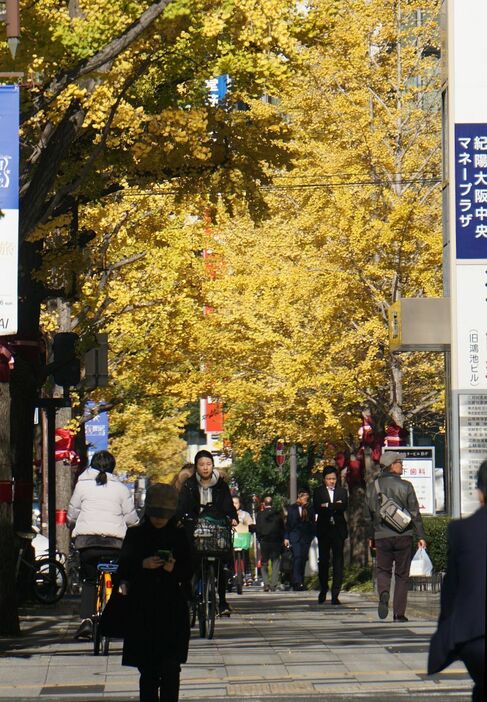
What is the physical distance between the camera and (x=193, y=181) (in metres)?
19.2

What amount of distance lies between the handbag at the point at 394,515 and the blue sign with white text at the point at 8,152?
5887mm

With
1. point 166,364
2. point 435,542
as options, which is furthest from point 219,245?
point 435,542

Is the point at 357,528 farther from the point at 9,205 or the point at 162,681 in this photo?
the point at 162,681

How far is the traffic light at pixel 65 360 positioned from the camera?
72.6ft

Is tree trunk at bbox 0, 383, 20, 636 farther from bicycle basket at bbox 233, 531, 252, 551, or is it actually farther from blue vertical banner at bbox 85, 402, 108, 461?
blue vertical banner at bbox 85, 402, 108, 461

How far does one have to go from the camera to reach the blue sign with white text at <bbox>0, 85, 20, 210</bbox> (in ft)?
44.5

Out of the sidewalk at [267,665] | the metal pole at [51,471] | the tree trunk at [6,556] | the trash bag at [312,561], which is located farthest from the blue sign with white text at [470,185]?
the trash bag at [312,561]

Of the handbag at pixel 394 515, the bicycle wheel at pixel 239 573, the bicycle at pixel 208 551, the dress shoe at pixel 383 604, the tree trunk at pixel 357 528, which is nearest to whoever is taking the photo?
the bicycle at pixel 208 551

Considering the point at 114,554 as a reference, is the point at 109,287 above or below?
above

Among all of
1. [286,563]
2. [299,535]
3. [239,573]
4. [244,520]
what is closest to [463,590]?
[239,573]

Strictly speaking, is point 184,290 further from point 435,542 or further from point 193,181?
point 193,181

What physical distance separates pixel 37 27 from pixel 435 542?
447 inches

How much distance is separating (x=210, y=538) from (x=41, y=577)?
8037mm

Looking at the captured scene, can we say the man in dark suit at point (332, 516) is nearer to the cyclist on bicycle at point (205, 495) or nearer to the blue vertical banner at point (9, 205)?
the cyclist on bicycle at point (205, 495)
